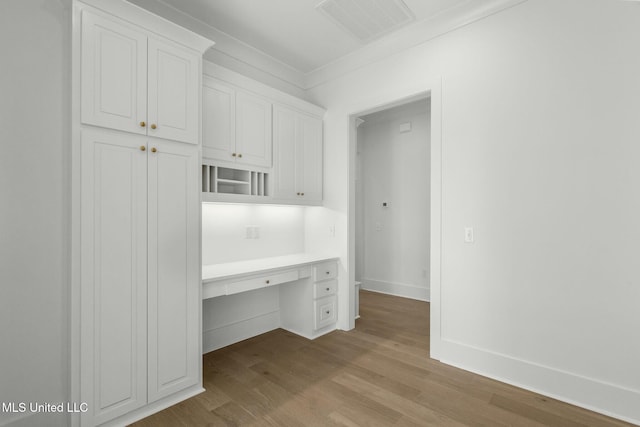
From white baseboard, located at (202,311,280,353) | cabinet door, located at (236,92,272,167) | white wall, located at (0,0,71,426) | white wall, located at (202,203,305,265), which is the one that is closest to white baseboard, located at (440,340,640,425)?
white baseboard, located at (202,311,280,353)

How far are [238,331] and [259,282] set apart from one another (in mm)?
845

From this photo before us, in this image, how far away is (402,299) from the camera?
4820 mm

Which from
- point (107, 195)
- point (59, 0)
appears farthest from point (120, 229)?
point (59, 0)

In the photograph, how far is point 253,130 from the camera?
2.97m

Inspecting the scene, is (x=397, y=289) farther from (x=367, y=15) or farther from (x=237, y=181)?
(x=367, y=15)

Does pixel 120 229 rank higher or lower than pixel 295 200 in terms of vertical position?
lower

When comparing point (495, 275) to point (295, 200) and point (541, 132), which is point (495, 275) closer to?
point (541, 132)

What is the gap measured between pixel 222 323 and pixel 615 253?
320cm

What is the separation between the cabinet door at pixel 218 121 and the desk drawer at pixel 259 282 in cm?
110

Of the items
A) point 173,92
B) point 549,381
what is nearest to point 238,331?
point 173,92

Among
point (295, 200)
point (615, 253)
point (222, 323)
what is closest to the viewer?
point (615, 253)

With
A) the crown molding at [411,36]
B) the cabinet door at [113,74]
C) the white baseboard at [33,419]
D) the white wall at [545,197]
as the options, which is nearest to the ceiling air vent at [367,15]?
the crown molding at [411,36]

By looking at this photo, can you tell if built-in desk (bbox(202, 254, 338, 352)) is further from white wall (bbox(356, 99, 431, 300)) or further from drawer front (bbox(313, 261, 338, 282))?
white wall (bbox(356, 99, 431, 300))

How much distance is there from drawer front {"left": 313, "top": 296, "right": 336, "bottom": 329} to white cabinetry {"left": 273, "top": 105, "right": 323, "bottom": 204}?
112 cm
